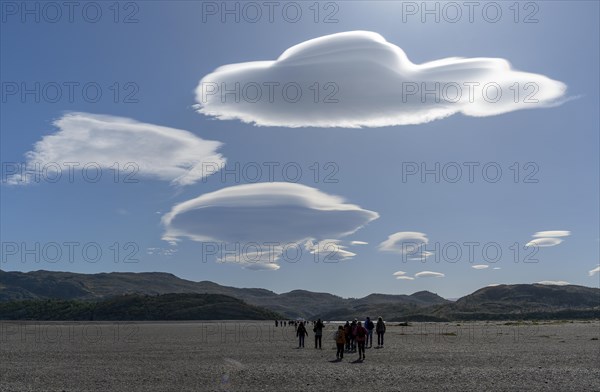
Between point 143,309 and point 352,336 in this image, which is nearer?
point 352,336

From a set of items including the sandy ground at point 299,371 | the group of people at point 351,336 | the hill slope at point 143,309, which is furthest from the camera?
the hill slope at point 143,309

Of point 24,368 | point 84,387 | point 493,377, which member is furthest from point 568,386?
point 24,368

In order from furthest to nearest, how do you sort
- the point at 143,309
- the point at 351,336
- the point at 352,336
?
the point at 143,309, the point at 351,336, the point at 352,336

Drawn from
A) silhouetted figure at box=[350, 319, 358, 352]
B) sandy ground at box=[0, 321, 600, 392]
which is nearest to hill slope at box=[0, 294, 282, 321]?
silhouetted figure at box=[350, 319, 358, 352]

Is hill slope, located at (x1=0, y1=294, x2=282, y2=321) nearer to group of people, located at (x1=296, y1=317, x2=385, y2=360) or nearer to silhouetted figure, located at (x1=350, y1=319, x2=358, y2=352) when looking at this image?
group of people, located at (x1=296, y1=317, x2=385, y2=360)

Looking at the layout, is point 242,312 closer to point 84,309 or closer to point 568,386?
point 84,309

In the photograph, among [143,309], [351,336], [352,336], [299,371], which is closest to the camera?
[299,371]

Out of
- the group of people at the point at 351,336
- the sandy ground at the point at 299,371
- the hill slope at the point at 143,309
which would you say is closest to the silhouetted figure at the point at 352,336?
the group of people at the point at 351,336

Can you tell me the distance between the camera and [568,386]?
A: 21094mm

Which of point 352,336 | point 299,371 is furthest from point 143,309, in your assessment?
point 299,371

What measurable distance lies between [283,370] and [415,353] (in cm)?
1126

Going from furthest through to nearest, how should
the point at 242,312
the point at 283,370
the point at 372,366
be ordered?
the point at 242,312 → the point at 372,366 → the point at 283,370

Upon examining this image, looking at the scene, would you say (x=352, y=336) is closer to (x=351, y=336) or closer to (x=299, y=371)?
(x=351, y=336)

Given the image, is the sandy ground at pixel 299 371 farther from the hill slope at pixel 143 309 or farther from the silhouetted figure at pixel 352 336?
the hill slope at pixel 143 309
